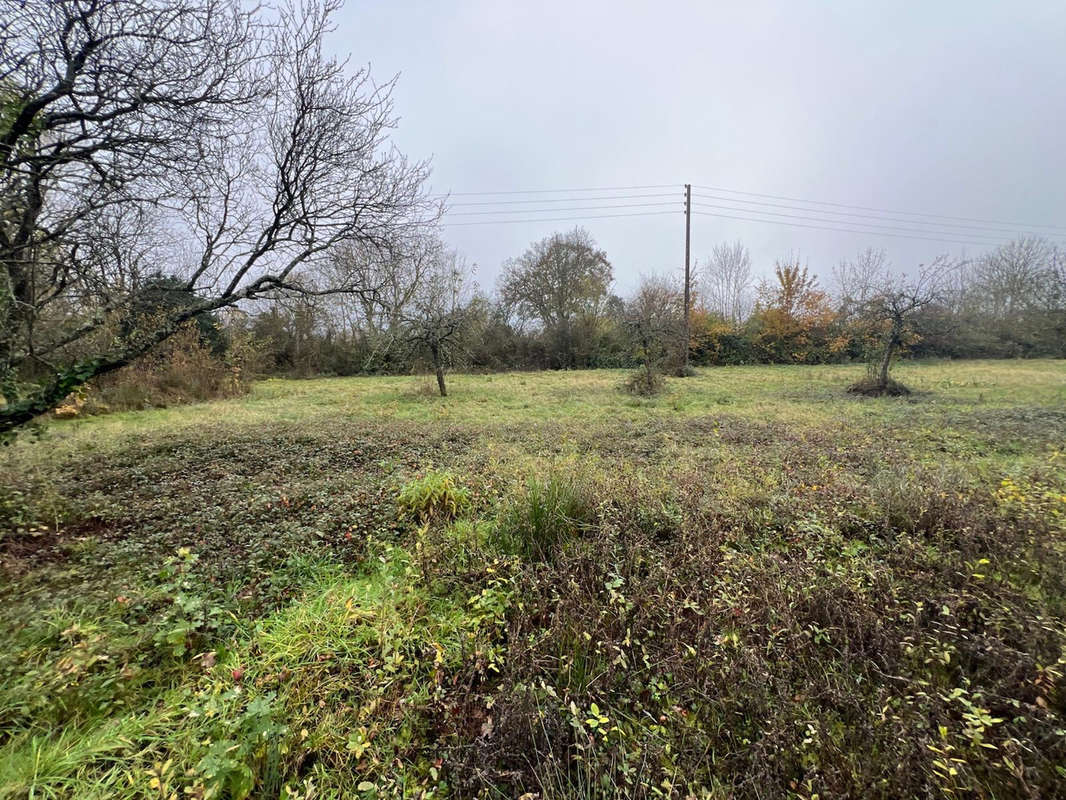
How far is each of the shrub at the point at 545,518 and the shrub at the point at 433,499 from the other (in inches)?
22.3

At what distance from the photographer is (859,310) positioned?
40.2 ft

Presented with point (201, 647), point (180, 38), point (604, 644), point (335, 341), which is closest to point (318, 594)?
point (201, 647)

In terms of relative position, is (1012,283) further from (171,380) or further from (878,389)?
(171,380)

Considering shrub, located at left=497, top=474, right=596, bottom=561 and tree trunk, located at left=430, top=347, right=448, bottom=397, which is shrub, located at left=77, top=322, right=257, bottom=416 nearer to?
tree trunk, located at left=430, top=347, right=448, bottom=397

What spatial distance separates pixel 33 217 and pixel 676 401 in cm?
1102

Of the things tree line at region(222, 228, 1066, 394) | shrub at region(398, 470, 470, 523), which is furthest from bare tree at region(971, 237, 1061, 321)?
shrub at region(398, 470, 470, 523)

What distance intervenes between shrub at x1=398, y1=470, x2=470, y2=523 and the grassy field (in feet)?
0.10

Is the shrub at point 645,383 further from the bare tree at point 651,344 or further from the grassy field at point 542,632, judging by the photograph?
the grassy field at point 542,632

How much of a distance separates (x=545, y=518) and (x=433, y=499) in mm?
1242

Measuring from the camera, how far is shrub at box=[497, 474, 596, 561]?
10.3 feet

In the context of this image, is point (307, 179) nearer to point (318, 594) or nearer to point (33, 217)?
point (33, 217)

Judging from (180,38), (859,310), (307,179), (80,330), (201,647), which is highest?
(180,38)

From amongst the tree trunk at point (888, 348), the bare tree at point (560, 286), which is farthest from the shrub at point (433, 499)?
the bare tree at point (560, 286)

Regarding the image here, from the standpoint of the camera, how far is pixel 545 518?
3293 millimetres
